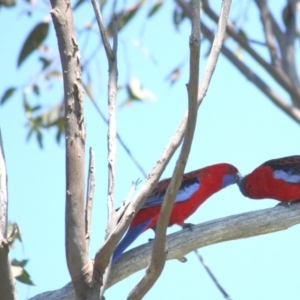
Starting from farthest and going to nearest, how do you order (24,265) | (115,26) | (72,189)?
(24,265) → (115,26) → (72,189)

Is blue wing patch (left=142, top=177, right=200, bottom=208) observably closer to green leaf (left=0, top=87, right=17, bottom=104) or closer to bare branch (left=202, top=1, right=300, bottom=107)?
bare branch (left=202, top=1, right=300, bottom=107)

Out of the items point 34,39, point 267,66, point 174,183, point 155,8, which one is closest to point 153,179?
point 174,183

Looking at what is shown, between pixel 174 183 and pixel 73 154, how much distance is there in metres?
0.31

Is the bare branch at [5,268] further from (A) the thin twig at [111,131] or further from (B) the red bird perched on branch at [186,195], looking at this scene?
(B) the red bird perched on branch at [186,195]

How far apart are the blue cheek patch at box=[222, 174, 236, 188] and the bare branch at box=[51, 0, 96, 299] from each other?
8.65 feet

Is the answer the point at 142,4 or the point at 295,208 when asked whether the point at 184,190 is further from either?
the point at 142,4

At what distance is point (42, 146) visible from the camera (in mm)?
6242

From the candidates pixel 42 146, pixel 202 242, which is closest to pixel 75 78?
pixel 202 242

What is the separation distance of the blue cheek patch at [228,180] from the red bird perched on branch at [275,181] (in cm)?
7

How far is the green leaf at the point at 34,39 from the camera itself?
5855 millimetres

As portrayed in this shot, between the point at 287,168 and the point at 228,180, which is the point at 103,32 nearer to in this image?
the point at 287,168

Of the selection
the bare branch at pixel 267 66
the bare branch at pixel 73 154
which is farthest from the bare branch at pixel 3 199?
the bare branch at pixel 267 66

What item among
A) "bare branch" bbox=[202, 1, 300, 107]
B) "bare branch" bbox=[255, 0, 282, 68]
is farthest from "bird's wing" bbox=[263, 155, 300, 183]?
"bare branch" bbox=[255, 0, 282, 68]

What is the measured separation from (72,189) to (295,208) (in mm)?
1724
